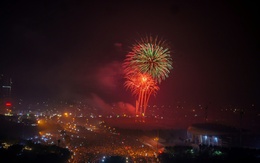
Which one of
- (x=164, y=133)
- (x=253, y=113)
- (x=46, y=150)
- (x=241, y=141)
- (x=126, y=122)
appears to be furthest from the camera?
(x=253, y=113)

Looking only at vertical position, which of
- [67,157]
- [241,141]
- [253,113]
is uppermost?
[253,113]

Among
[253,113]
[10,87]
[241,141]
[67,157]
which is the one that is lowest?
[67,157]

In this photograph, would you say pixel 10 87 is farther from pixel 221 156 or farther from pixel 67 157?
pixel 221 156

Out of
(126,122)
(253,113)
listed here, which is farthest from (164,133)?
(253,113)

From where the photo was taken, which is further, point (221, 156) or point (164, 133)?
point (164, 133)

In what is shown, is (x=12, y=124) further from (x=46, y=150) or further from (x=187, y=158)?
(x=187, y=158)

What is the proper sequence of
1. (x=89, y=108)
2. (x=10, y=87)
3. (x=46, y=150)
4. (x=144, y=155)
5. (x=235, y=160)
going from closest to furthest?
(x=235, y=160) → (x=46, y=150) → (x=144, y=155) → (x=10, y=87) → (x=89, y=108)

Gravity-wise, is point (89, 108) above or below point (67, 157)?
above

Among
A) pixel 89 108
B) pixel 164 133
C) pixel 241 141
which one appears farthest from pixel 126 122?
pixel 89 108

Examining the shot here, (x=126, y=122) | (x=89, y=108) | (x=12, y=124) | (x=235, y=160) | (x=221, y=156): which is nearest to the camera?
(x=235, y=160)
